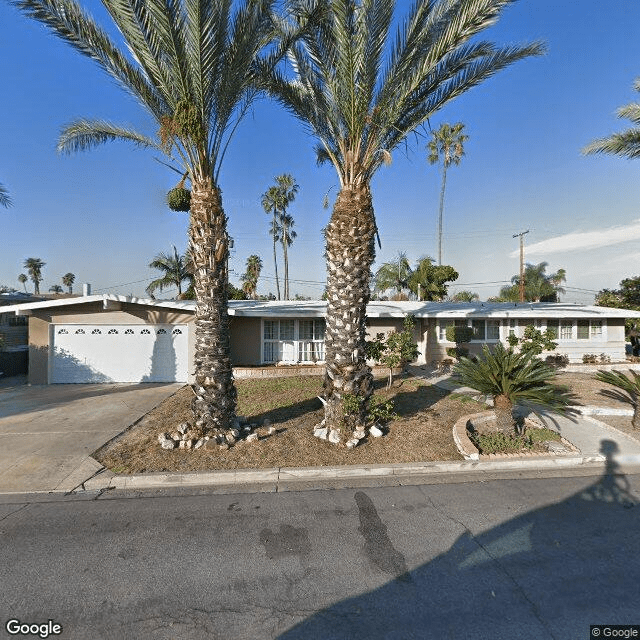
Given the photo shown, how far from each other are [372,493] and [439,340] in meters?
11.8

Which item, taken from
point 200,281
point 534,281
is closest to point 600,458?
point 200,281

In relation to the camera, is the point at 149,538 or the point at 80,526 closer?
the point at 149,538

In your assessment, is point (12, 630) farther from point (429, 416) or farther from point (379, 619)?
point (429, 416)

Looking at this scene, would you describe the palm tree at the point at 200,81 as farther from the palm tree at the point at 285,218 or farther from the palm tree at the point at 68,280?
the palm tree at the point at 68,280

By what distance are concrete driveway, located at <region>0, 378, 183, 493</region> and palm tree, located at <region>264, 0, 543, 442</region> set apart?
4.59m

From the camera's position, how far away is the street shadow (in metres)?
2.57

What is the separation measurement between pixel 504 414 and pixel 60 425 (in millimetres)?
9702

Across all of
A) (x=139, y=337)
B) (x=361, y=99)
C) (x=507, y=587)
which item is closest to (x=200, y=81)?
(x=361, y=99)

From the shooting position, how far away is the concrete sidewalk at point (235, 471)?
16.1ft

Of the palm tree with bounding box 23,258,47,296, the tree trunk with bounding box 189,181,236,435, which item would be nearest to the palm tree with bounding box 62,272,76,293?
the palm tree with bounding box 23,258,47,296

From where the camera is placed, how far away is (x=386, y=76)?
6188 mm

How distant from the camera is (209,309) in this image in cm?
614

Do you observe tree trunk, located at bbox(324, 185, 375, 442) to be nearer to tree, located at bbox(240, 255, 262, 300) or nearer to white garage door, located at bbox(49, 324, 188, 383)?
white garage door, located at bbox(49, 324, 188, 383)

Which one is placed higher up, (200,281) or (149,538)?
(200,281)
